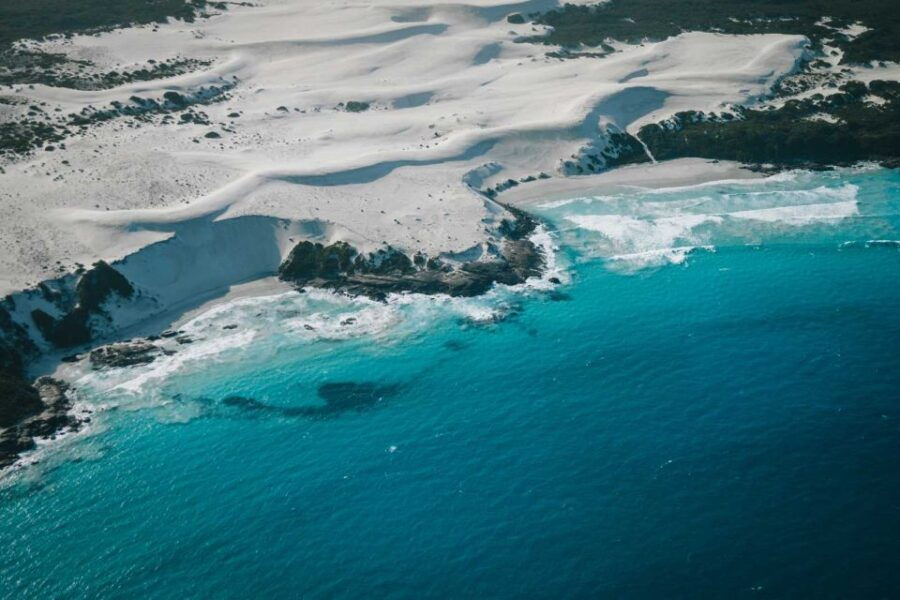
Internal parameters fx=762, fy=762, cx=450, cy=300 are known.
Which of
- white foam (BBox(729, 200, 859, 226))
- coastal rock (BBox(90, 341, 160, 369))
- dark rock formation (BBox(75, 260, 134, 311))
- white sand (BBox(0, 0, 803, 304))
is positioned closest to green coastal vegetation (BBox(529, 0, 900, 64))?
white sand (BBox(0, 0, 803, 304))

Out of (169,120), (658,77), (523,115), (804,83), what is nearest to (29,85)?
(169,120)

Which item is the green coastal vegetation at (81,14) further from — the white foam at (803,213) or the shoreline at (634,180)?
the white foam at (803,213)

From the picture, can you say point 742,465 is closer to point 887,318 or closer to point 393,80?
point 887,318

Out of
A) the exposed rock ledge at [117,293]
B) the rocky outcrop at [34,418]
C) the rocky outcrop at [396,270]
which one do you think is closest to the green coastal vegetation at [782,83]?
the rocky outcrop at [396,270]

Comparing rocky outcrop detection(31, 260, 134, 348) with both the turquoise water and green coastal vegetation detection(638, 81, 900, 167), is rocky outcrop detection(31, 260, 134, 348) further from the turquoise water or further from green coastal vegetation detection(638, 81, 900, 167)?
green coastal vegetation detection(638, 81, 900, 167)

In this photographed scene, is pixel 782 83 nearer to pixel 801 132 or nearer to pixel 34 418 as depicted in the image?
pixel 801 132

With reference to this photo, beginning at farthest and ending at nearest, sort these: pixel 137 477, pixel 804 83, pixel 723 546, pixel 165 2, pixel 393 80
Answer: pixel 165 2, pixel 393 80, pixel 804 83, pixel 137 477, pixel 723 546

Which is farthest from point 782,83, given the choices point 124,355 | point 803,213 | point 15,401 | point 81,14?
point 81,14
